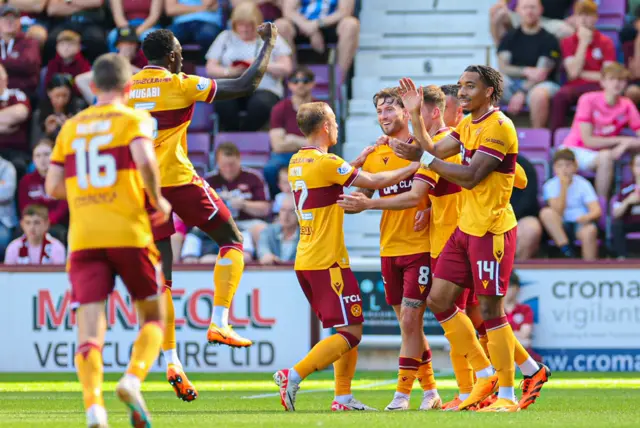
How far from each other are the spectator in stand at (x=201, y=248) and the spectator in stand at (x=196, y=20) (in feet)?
11.4

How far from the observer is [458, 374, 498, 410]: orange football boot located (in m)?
8.84

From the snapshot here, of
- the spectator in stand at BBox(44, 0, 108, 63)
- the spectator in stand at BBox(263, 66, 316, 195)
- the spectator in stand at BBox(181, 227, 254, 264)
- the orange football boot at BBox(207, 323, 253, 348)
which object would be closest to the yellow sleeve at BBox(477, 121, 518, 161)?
the orange football boot at BBox(207, 323, 253, 348)

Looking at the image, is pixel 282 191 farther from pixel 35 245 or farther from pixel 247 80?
pixel 247 80

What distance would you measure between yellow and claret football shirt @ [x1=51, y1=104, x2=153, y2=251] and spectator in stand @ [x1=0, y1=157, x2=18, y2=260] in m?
9.01

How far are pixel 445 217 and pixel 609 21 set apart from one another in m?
9.19

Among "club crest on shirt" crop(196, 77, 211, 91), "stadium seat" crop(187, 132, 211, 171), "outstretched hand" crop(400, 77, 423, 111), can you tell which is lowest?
"stadium seat" crop(187, 132, 211, 171)

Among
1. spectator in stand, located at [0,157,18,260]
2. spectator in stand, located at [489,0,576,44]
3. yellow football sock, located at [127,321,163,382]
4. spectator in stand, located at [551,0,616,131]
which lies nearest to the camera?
yellow football sock, located at [127,321,163,382]

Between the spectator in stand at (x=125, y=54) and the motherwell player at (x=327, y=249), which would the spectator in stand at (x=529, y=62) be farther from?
the motherwell player at (x=327, y=249)

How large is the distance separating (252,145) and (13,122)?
3215 mm

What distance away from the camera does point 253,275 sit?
13977 mm

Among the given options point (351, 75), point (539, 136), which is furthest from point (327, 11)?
point (539, 136)

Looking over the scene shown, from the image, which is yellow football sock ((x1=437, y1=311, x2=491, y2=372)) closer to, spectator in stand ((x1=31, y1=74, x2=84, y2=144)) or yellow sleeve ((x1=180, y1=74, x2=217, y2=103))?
yellow sleeve ((x1=180, y1=74, x2=217, y2=103))

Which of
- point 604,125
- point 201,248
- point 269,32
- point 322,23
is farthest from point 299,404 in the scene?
point 322,23

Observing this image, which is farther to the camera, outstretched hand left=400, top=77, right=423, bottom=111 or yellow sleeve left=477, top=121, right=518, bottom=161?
outstretched hand left=400, top=77, right=423, bottom=111
